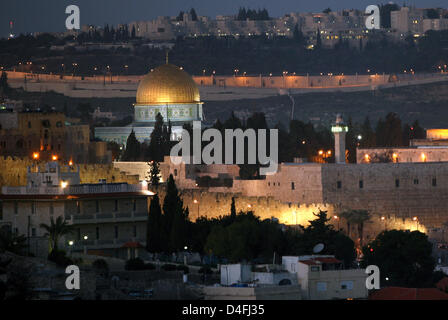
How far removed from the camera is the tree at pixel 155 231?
50.3 metres

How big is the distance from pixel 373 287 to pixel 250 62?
12458cm

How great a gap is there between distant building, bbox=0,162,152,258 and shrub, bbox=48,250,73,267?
11.1 feet

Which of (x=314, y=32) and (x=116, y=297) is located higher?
(x=314, y=32)

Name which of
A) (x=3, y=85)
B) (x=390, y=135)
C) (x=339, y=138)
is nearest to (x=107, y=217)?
(x=339, y=138)

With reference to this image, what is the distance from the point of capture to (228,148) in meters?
70.6

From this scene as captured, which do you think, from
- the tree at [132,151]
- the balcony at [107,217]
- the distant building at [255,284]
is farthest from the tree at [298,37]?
the distant building at [255,284]

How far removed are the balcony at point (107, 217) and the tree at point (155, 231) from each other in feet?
1.07

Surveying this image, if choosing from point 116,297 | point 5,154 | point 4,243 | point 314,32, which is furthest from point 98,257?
point 314,32

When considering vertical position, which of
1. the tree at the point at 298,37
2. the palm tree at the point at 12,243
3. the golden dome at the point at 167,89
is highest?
the tree at the point at 298,37

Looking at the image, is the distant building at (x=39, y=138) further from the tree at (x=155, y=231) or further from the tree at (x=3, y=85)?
the tree at (x=3, y=85)

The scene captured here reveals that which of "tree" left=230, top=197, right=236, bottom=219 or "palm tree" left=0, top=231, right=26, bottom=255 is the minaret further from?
"palm tree" left=0, top=231, right=26, bottom=255

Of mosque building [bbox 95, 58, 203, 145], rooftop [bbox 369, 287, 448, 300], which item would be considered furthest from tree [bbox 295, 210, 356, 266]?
mosque building [bbox 95, 58, 203, 145]

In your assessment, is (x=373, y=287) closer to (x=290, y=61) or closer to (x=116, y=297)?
(x=116, y=297)
